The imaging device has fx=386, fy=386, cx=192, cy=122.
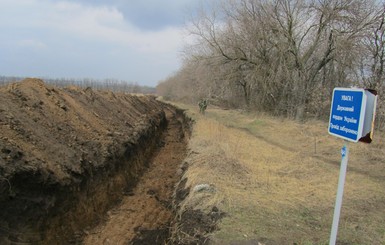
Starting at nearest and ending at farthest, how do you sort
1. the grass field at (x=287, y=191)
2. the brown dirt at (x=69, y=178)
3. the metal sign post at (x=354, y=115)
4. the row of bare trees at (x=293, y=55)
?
1. the metal sign post at (x=354, y=115)
2. the grass field at (x=287, y=191)
3. the brown dirt at (x=69, y=178)
4. the row of bare trees at (x=293, y=55)

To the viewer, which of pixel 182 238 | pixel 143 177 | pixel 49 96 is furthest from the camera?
pixel 143 177

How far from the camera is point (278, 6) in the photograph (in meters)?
24.9

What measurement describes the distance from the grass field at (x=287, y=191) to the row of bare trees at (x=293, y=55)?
9633mm

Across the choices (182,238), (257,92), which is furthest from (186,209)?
(257,92)

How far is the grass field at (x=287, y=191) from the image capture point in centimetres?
573

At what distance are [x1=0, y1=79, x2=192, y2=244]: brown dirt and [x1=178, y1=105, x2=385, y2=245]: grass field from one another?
148 centimetres

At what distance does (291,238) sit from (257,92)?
23048mm

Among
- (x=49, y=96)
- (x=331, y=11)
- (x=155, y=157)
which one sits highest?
(x=331, y=11)

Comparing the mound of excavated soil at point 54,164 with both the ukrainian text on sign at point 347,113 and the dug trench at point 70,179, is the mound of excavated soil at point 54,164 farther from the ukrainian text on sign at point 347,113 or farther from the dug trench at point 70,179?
the ukrainian text on sign at point 347,113

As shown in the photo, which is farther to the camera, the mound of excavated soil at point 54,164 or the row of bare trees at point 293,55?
the row of bare trees at point 293,55

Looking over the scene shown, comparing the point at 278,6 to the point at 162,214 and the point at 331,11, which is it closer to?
the point at 331,11

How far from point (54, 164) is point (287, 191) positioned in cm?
463

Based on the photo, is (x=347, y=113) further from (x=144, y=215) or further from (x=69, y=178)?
(x=144, y=215)

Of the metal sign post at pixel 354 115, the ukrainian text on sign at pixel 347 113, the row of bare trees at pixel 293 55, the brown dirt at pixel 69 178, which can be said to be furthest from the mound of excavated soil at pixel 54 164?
the row of bare trees at pixel 293 55
